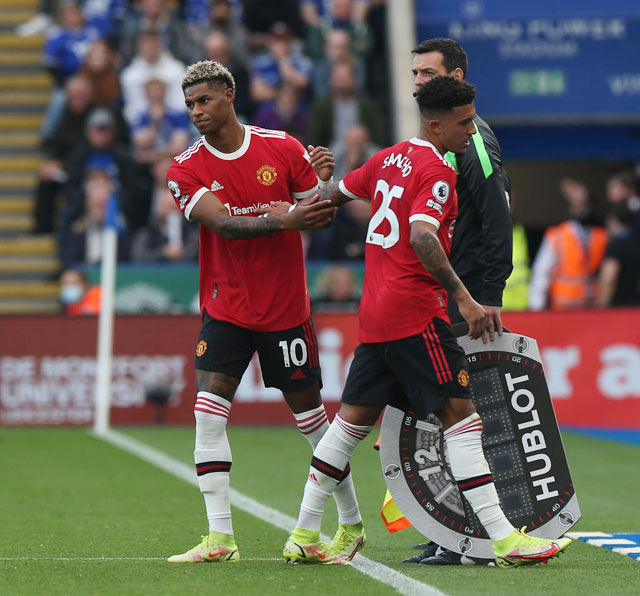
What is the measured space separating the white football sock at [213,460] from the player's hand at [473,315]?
119 cm

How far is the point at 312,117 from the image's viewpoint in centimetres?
1736

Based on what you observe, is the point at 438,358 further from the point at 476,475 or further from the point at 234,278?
the point at 234,278

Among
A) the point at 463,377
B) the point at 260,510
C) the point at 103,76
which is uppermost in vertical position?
the point at 103,76

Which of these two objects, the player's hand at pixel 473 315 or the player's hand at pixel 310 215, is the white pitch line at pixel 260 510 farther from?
the player's hand at pixel 310 215

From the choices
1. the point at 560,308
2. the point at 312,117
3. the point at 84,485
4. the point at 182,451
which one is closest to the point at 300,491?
the point at 84,485

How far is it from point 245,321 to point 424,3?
13.7m

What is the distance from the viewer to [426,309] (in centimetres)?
621

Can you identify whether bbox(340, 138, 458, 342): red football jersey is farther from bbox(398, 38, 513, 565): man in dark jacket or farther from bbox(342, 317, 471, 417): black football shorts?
bbox(398, 38, 513, 565): man in dark jacket

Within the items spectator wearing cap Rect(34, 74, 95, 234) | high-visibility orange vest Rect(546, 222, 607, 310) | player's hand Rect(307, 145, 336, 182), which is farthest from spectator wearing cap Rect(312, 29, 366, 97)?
player's hand Rect(307, 145, 336, 182)

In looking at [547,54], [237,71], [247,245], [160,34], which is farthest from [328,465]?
[547,54]

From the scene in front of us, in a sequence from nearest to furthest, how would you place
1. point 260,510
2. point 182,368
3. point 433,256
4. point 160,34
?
point 433,256, point 260,510, point 182,368, point 160,34

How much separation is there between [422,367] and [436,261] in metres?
0.49

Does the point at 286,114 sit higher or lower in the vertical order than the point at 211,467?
higher

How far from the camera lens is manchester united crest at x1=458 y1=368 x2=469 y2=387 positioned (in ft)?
20.4
